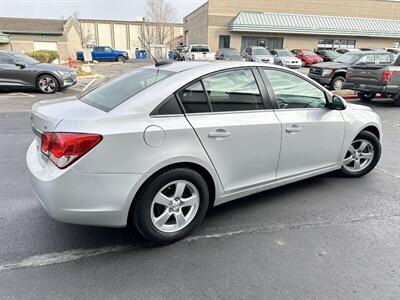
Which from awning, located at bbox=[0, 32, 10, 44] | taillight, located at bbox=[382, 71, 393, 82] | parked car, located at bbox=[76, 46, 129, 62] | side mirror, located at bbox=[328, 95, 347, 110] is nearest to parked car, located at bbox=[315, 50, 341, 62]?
taillight, located at bbox=[382, 71, 393, 82]

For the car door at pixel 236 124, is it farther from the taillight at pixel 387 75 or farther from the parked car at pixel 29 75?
the parked car at pixel 29 75

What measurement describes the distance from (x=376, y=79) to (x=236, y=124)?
29.7ft

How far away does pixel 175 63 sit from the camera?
3.33 meters

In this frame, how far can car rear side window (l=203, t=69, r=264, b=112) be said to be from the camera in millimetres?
2916

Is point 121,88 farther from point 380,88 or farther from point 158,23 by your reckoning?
point 158,23

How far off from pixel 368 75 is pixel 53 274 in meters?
10.8

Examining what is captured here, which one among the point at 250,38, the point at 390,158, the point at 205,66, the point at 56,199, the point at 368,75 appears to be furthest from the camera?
the point at 250,38

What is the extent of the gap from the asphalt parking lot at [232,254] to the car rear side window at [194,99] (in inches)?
47.1

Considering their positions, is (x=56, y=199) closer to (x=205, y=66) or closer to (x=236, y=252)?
(x=236, y=252)

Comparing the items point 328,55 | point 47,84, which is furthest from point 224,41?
point 47,84

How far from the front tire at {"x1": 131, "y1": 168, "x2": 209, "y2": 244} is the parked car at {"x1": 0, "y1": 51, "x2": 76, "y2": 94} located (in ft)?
33.1

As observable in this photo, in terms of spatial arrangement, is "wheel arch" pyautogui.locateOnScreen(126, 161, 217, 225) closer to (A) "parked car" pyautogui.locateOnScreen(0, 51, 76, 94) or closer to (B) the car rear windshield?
(B) the car rear windshield

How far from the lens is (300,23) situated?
3441cm

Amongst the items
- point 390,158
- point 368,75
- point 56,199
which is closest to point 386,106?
point 368,75
